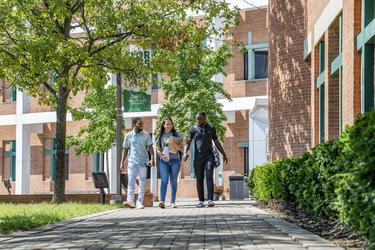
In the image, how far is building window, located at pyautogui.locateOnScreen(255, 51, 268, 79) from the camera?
99.0 ft

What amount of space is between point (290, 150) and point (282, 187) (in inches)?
208

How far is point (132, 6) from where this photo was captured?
→ 15438mm

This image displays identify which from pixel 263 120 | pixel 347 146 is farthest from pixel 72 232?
pixel 263 120

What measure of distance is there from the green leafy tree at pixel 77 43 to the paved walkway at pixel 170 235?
5.83 m

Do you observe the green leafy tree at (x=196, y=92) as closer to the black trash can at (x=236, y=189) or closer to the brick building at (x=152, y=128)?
the brick building at (x=152, y=128)

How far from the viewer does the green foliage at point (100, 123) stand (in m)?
27.2

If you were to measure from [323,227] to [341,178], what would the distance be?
1.98m

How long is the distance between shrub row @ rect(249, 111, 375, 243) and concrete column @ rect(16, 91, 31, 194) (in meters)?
27.0

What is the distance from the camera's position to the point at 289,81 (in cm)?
1541

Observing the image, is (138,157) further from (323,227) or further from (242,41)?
(242,41)

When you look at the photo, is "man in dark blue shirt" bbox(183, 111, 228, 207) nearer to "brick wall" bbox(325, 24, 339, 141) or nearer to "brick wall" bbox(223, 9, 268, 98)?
"brick wall" bbox(325, 24, 339, 141)

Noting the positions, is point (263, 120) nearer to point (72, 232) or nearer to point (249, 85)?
point (249, 85)

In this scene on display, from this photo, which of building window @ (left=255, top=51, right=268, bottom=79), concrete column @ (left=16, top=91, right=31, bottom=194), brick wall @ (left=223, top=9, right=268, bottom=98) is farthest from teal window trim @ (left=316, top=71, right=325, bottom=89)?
concrete column @ (left=16, top=91, right=31, bottom=194)

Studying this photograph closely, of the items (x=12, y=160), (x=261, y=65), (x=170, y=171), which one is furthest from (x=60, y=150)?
(x=12, y=160)
